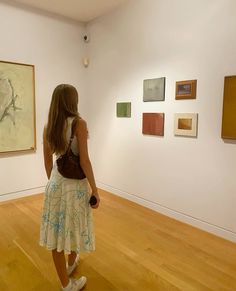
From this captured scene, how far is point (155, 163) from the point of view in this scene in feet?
10.3

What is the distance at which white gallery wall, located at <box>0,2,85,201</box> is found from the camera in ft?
10.8

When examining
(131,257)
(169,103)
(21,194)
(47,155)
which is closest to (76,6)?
(169,103)

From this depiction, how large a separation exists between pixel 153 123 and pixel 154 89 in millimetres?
410

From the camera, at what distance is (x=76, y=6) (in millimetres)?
3369

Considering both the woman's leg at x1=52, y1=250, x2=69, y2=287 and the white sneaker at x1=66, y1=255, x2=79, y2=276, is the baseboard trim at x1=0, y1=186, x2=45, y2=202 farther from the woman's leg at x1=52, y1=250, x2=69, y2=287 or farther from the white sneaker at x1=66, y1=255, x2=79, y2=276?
the woman's leg at x1=52, y1=250, x2=69, y2=287

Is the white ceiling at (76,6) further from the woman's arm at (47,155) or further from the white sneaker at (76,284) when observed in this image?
the white sneaker at (76,284)

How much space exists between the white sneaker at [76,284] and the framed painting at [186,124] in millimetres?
1745

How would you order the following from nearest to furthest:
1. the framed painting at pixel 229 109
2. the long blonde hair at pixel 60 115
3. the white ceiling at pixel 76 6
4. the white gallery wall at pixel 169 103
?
the long blonde hair at pixel 60 115 → the framed painting at pixel 229 109 → the white gallery wall at pixel 169 103 → the white ceiling at pixel 76 6

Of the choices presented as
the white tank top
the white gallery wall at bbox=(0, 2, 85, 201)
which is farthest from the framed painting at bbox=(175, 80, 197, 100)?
the white gallery wall at bbox=(0, 2, 85, 201)

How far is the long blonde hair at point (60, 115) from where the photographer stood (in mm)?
1534

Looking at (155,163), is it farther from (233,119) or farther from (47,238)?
(47,238)

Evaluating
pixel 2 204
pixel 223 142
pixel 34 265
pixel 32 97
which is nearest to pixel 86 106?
pixel 32 97

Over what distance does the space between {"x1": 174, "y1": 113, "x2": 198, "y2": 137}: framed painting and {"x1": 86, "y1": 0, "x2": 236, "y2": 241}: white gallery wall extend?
51 mm

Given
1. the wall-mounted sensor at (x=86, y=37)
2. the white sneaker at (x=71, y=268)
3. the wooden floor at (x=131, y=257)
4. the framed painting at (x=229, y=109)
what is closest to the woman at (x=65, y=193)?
the white sneaker at (x=71, y=268)
